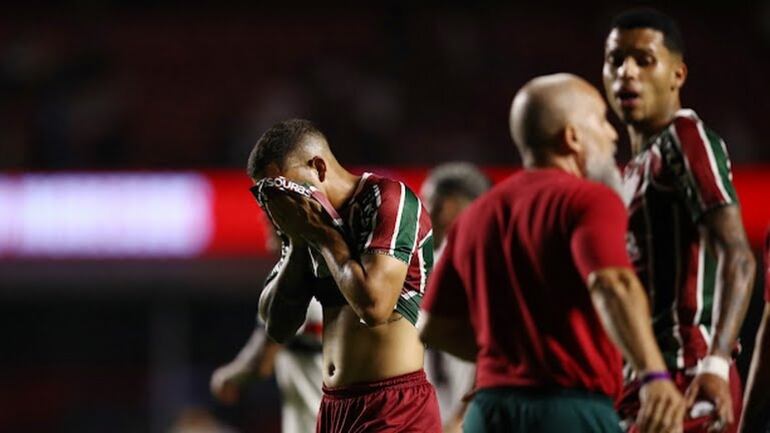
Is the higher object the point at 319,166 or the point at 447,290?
the point at 319,166

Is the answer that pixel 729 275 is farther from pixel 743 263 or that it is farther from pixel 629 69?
pixel 629 69

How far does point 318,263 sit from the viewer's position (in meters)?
4.78

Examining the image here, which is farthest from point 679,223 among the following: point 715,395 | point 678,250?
point 715,395

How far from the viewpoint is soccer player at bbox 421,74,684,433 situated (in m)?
3.69

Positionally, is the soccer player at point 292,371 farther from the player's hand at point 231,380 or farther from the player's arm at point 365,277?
the player's arm at point 365,277

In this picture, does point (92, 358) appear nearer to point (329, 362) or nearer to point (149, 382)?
point (149, 382)

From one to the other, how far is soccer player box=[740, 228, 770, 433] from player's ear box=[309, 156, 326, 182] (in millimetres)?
1472

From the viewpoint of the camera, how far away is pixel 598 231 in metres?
3.72

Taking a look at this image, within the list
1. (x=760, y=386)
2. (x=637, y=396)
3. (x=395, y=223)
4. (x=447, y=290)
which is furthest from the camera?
(x=760, y=386)

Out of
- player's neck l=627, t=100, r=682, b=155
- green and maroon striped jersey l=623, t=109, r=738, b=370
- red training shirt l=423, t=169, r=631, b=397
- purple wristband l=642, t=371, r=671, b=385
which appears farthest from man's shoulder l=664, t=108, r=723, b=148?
purple wristband l=642, t=371, r=671, b=385

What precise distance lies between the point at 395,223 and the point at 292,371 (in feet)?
9.45

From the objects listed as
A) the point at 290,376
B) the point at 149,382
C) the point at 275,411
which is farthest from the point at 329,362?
the point at 149,382

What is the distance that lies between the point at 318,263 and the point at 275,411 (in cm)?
1028

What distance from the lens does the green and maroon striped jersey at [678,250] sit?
14.4 feet
